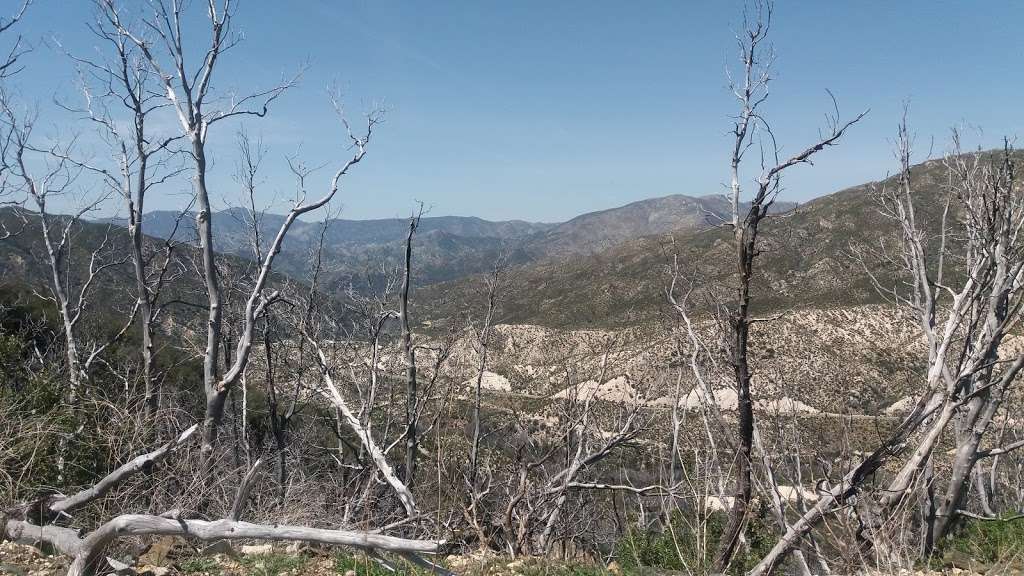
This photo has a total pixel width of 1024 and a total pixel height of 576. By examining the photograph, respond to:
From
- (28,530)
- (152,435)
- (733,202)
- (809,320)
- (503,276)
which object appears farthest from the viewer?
(809,320)

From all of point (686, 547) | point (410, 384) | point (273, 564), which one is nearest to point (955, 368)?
point (686, 547)

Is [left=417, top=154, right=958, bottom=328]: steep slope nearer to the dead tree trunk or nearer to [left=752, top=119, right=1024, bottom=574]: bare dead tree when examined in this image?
the dead tree trunk

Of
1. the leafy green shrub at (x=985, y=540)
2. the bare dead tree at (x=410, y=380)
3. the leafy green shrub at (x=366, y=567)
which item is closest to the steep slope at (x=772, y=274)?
the bare dead tree at (x=410, y=380)

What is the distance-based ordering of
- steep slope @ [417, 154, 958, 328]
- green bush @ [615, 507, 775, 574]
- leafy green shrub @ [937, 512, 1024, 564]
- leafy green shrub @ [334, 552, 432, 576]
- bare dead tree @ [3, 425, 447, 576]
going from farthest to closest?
steep slope @ [417, 154, 958, 328]
green bush @ [615, 507, 775, 574]
leafy green shrub @ [937, 512, 1024, 564]
leafy green shrub @ [334, 552, 432, 576]
bare dead tree @ [3, 425, 447, 576]

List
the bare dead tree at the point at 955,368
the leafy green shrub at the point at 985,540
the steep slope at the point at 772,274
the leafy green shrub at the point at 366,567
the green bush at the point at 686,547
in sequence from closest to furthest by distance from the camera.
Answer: the bare dead tree at the point at 955,368, the leafy green shrub at the point at 366,567, the leafy green shrub at the point at 985,540, the green bush at the point at 686,547, the steep slope at the point at 772,274

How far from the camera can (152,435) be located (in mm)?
7758

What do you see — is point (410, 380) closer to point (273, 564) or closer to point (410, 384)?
point (410, 384)

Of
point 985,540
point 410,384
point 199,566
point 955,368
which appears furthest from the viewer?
point 410,384

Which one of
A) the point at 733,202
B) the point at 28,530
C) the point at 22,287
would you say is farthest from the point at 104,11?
the point at 22,287

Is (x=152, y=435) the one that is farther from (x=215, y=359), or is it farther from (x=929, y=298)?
(x=929, y=298)

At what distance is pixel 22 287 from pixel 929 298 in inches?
1212

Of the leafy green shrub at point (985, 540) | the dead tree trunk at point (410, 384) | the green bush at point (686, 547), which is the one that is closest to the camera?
the leafy green shrub at point (985, 540)

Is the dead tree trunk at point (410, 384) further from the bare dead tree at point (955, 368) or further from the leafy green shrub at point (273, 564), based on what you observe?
the bare dead tree at point (955, 368)

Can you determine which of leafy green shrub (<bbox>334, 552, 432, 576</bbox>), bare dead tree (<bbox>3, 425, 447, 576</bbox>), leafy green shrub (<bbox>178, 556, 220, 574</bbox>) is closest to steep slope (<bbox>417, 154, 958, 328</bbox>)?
leafy green shrub (<bbox>334, 552, 432, 576</bbox>)
